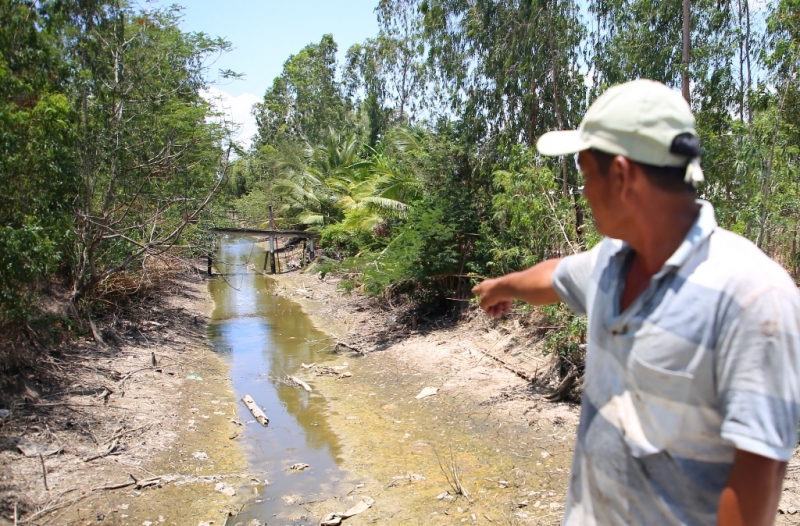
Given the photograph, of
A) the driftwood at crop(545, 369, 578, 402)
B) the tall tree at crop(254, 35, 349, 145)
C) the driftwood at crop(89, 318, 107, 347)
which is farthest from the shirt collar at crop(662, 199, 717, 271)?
the tall tree at crop(254, 35, 349, 145)

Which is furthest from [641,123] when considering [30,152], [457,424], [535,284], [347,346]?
[347,346]

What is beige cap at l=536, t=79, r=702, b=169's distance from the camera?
1341 mm

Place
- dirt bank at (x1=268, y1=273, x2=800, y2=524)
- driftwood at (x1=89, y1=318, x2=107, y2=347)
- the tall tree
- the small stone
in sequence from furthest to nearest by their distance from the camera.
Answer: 1. the tall tree
2. driftwood at (x1=89, y1=318, x2=107, y2=347)
3. the small stone
4. dirt bank at (x1=268, y1=273, x2=800, y2=524)

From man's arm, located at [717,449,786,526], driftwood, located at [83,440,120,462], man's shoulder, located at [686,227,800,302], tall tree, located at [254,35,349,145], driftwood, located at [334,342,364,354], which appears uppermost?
tall tree, located at [254,35,349,145]

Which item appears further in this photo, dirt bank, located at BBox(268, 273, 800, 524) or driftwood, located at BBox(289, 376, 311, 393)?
driftwood, located at BBox(289, 376, 311, 393)

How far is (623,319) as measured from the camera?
144cm

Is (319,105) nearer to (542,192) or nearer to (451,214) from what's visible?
(451,214)

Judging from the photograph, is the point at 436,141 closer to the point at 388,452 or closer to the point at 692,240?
the point at 388,452

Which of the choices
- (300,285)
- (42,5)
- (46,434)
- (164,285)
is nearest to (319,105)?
(300,285)

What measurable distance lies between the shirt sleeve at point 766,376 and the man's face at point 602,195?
0.36 metres

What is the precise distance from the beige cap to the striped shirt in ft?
0.61

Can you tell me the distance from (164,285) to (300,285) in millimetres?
5670

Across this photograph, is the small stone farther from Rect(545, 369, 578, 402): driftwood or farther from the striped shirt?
the striped shirt

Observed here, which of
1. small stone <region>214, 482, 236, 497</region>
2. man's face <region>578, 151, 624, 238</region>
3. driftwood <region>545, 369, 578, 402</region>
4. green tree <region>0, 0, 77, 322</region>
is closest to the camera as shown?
man's face <region>578, 151, 624, 238</region>
